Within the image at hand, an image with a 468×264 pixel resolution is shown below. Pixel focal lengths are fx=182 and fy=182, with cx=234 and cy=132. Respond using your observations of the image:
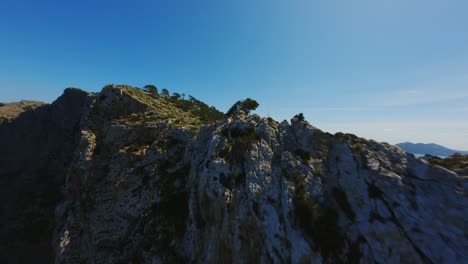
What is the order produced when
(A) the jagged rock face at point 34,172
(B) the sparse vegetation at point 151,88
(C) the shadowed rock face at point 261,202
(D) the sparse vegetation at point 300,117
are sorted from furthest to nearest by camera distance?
(B) the sparse vegetation at point 151,88 → (A) the jagged rock face at point 34,172 → (D) the sparse vegetation at point 300,117 → (C) the shadowed rock face at point 261,202

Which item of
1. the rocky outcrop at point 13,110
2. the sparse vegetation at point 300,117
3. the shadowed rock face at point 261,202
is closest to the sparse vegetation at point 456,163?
the shadowed rock face at point 261,202

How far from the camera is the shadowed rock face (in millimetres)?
19547

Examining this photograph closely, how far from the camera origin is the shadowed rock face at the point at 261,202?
1955 cm

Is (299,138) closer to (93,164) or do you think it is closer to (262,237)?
(262,237)

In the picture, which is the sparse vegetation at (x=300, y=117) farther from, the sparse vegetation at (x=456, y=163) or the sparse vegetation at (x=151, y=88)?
the sparse vegetation at (x=151, y=88)

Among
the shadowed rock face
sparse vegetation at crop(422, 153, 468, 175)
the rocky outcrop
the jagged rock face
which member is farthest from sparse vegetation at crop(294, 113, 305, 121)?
the rocky outcrop

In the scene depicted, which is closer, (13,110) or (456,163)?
(456,163)

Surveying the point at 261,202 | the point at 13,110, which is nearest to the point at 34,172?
the point at 13,110

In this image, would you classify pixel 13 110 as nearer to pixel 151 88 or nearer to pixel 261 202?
pixel 151 88

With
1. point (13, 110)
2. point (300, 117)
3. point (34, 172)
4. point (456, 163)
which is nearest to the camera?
point (456, 163)

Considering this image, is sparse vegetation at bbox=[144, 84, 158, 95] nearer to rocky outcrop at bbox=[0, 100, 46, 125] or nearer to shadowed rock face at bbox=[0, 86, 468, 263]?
shadowed rock face at bbox=[0, 86, 468, 263]

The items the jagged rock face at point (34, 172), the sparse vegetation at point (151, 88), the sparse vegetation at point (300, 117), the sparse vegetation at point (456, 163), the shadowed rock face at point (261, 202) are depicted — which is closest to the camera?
the shadowed rock face at point (261, 202)

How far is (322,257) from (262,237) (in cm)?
640

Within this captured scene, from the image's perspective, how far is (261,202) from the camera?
23219 millimetres
